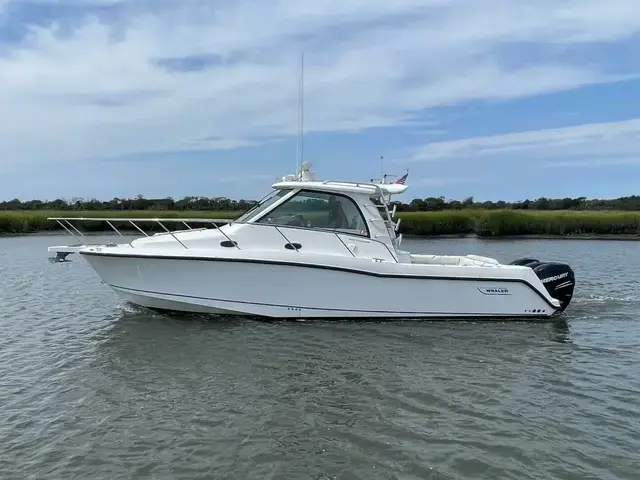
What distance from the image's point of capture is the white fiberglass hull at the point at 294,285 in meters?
10.5

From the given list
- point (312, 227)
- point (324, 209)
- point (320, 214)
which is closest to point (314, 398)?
point (312, 227)

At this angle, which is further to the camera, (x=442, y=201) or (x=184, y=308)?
(x=442, y=201)

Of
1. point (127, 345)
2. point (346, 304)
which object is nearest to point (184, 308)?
point (127, 345)

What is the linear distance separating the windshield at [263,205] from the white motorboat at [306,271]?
32 millimetres

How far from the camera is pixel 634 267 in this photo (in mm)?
20359

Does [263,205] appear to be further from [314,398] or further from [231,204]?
[231,204]

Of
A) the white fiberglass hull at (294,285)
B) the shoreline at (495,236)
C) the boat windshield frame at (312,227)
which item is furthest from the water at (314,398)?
the shoreline at (495,236)

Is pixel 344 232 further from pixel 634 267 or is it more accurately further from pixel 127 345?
pixel 634 267

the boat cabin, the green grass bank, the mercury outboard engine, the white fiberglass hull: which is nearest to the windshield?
the boat cabin

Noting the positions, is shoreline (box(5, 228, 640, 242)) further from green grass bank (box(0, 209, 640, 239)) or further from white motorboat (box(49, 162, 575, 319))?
white motorboat (box(49, 162, 575, 319))

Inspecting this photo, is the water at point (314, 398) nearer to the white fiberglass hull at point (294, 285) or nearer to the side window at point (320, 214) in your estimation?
the white fiberglass hull at point (294, 285)

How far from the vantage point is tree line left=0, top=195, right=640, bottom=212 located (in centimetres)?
4881

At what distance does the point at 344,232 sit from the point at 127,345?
447 cm

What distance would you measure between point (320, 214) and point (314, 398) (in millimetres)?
4839
